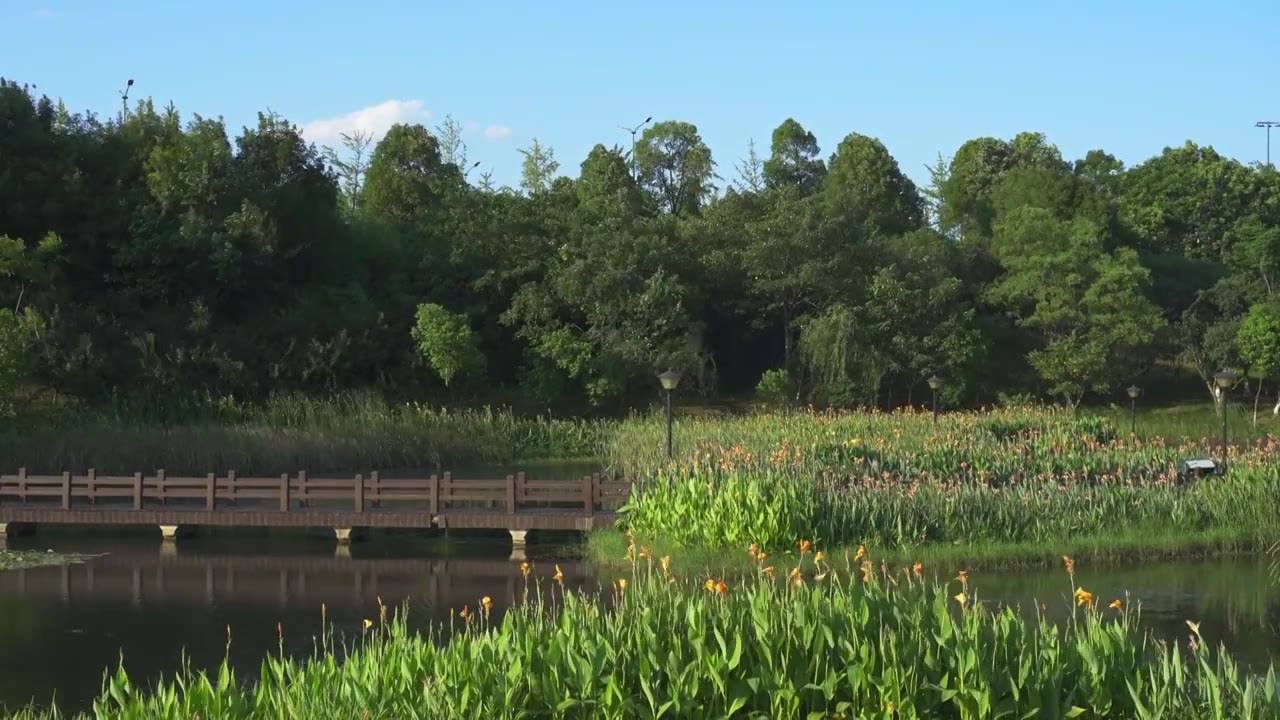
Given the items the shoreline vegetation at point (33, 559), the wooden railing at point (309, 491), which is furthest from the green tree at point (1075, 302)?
the shoreline vegetation at point (33, 559)

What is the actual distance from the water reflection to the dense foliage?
1871mm

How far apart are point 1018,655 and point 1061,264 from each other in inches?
1673

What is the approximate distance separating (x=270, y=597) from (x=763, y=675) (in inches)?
402

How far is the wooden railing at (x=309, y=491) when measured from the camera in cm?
2191

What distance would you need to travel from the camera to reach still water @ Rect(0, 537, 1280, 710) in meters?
13.6

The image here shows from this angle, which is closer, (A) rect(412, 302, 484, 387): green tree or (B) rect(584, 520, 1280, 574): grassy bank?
(B) rect(584, 520, 1280, 574): grassy bank

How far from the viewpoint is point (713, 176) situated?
209 ft

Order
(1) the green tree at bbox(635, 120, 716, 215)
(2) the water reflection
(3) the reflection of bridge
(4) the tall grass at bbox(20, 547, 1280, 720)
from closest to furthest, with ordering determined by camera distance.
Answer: (4) the tall grass at bbox(20, 547, 1280, 720)
(2) the water reflection
(3) the reflection of bridge
(1) the green tree at bbox(635, 120, 716, 215)

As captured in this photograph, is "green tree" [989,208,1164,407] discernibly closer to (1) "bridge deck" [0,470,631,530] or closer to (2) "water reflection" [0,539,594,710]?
(1) "bridge deck" [0,470,631,530]

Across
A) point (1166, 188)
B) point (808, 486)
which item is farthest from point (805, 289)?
point (808, 486)

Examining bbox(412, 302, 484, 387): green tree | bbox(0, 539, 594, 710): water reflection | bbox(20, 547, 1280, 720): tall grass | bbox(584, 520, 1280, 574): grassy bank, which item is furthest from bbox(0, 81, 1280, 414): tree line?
bbox(20, 547, 1280, 720): tall grass

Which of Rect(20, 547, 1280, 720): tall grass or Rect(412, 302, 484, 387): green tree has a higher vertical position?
Rect(412, 302, 484, 387): green tree

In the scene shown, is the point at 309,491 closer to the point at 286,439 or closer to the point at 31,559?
the point at 31,559

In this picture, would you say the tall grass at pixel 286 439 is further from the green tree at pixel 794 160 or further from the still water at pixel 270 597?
the green tree at pixel 794 160
